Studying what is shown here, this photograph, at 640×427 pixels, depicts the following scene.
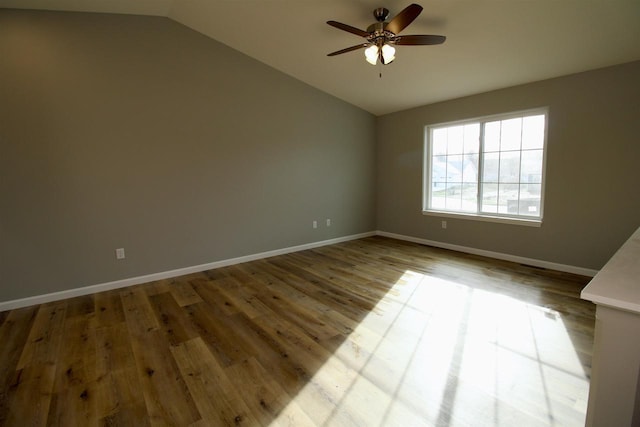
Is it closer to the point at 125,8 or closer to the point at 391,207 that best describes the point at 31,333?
the point at 125,8

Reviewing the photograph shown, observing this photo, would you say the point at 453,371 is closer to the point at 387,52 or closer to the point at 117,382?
the point at 117,382

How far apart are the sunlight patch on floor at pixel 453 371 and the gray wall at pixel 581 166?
4.90 ft

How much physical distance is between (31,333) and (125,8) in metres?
3.33

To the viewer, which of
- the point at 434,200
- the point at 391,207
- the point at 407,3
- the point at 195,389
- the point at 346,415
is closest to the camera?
the point at 346,415

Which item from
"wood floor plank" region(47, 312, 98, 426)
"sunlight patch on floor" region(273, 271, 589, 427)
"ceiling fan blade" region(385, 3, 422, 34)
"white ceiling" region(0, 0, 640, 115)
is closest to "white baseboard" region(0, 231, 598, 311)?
"wood floor plank" region(47, 312, 98, 426)

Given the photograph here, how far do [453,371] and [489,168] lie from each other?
344 centimetres

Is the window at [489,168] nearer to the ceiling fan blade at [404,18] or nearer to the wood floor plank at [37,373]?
the ceiling fan blade at [404,18]

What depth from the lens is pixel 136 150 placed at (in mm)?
3441

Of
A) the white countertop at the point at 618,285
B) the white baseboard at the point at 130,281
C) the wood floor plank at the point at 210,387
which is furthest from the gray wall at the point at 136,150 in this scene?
the white countertop at the point at 618,285

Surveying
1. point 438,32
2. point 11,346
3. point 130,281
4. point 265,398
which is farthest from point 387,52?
point 11,346

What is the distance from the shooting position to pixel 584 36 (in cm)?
275

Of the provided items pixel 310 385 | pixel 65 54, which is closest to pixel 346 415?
pixel 310 385

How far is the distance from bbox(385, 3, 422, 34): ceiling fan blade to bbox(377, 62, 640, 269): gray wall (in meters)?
2.45

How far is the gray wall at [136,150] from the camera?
2918 mm
